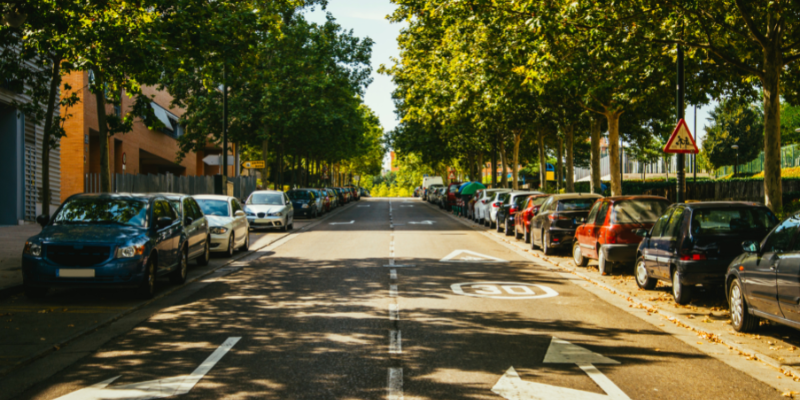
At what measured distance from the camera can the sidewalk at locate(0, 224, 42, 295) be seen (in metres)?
11.2

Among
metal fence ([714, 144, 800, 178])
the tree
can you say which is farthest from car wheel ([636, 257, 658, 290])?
the tree

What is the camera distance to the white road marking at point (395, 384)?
5.30 m

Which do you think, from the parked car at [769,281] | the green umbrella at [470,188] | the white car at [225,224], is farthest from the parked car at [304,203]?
the parked car at [769,281]

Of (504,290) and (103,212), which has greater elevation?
(103,212)

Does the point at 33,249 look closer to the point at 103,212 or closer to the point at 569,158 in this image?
the point at 103,212

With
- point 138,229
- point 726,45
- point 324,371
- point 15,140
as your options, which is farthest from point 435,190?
point 324,371

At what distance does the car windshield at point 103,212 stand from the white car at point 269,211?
48.0 feet

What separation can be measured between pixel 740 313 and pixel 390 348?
160 inches

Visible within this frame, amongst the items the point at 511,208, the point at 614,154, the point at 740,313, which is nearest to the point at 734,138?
the point at 614,154

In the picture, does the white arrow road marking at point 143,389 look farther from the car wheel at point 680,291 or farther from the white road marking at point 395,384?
the car wheel at point 680,291

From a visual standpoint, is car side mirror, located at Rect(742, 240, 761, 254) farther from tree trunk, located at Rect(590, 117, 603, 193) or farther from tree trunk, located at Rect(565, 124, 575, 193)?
tree trunk, located at Rect(565, 124, 575, 193)

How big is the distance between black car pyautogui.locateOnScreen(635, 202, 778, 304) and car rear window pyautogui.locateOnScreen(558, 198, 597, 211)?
22.4 ft

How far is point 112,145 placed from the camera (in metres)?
37.8

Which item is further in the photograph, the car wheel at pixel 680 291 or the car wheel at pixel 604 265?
the car wheel at pixel 604 265
